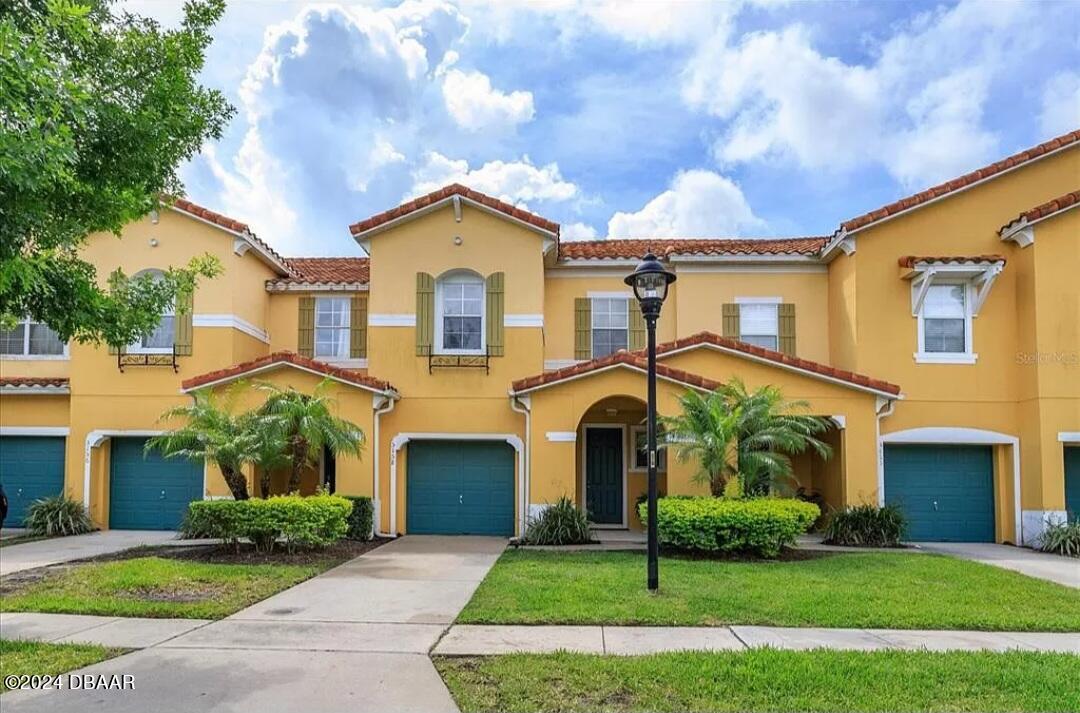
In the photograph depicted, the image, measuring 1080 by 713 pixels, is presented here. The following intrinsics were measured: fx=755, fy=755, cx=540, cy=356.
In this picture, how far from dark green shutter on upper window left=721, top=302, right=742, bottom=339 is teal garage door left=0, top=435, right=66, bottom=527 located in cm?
1523

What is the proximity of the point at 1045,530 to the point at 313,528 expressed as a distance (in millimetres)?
13519

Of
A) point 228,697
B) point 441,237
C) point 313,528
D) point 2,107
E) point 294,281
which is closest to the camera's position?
point 2,107

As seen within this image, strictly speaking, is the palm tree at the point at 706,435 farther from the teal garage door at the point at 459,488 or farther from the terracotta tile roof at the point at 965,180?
the terracotta tile roof at the point at 965,180

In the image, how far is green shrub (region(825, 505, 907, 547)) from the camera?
13.9 metres

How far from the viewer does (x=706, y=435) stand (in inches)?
488

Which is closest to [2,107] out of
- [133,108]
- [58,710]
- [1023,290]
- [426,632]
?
[133,108]

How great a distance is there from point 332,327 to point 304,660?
1217cm

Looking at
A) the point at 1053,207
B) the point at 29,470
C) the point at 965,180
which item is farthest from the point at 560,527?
the point at 29,470

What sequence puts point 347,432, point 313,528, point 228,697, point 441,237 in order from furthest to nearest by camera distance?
Result: point 441,237, point 347,432, point 313,528, point 228,697

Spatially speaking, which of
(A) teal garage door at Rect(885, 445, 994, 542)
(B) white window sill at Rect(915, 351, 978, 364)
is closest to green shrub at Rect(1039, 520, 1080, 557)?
(A) teal garage door at Rect(885, 445, 994, 542)

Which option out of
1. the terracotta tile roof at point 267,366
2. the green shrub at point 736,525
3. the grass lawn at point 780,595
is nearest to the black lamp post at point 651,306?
the grass lawn at point 780,595

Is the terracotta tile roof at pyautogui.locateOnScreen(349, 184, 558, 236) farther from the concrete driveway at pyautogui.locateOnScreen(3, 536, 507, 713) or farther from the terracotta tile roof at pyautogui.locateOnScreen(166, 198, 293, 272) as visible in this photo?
the concrete driveway at pyautogui.locateOnScreen(3, 536, 507, 713)

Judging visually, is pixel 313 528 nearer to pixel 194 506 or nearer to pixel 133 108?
pixel 194 506

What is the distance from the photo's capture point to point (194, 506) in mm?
12414
